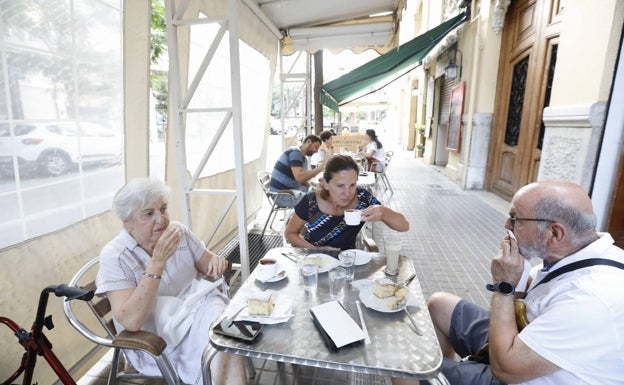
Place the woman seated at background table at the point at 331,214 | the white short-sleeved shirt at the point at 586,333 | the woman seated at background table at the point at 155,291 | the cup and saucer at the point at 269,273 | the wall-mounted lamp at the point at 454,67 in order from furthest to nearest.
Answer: the wall-mounted lamp at the point at 454,67, the woman seated at background table at the point at 331,214, the cup and saucer at the point at 269,273, the woman seated at background table at the point at 155,291, the white short-sleeved shirt at the point at 586,333

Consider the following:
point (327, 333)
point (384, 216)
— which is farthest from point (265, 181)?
point (327, 333)

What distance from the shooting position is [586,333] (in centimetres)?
86

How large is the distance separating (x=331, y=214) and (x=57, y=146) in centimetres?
165

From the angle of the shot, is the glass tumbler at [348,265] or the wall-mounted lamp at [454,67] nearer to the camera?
the glass tumbler at [348,265]

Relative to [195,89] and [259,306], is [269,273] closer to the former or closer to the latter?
[259,306]

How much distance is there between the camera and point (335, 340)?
99cm

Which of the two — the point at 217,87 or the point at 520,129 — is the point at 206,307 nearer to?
the point at 217,87

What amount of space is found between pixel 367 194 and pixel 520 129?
13.8 ft

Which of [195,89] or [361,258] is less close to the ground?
[195,89]

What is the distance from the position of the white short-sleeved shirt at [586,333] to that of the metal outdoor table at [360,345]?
1.01 feet

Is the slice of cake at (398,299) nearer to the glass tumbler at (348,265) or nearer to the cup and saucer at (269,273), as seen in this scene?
the glass tumbler at (348,265)

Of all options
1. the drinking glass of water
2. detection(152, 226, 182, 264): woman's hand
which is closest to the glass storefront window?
detection(152, 226, 182, 264): woman's hand

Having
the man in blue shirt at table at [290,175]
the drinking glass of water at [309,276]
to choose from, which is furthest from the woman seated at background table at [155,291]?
the man in blue shirt at table at [290,175]

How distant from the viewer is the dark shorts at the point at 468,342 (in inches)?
45.6
